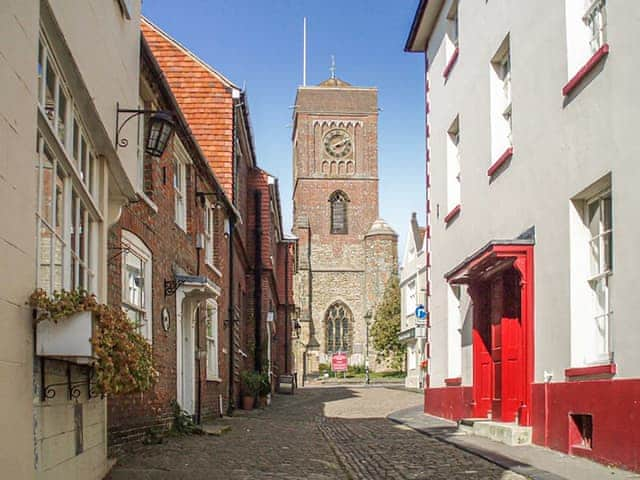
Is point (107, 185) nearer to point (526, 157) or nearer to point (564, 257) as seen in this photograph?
point (564, 257)

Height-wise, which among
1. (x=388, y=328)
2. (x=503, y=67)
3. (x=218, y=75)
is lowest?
(x=388, y=328)

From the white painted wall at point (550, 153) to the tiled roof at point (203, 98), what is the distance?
6.85 m

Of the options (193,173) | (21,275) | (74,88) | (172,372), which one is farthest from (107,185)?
(193,173)

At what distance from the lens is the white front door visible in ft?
49.3

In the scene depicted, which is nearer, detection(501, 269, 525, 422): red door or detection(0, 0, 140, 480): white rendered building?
detection(0, 0, 140, 480): white rendered building

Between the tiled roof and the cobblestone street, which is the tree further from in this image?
the cobblestone street

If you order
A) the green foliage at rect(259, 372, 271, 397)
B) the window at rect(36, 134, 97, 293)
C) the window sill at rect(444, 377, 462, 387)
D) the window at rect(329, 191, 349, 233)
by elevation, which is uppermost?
the window at rect(329, 191, 349, 233)

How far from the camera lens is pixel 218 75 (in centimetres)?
2250

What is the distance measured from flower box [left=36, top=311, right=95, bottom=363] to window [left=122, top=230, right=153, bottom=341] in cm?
476

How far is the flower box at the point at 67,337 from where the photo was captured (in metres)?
5.13

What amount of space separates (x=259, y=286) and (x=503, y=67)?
1714 cm

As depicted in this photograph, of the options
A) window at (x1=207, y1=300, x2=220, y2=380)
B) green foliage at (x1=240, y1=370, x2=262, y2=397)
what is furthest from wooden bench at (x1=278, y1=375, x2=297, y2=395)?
window at (x1=207, y1=300, x2=220, y2=380)

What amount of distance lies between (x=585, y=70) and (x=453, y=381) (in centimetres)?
820

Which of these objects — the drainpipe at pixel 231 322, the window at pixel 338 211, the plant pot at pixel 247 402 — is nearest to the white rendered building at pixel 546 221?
the drainpipe at pixel 231 322
